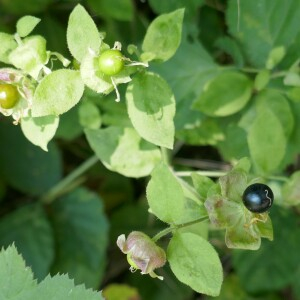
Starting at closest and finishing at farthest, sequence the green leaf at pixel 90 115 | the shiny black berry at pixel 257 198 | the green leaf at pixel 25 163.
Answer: the shiny black berry at pixel 257 198, the green leaf at pixel 90 115, the green leaf at pixel 25 163

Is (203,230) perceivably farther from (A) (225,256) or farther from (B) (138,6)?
(B) (138,6)

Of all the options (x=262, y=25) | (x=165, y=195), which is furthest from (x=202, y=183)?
(x=262, y=25)

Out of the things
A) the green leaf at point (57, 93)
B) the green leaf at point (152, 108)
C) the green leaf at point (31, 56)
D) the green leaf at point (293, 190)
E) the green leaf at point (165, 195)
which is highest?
the green leaf at point (31, 56)

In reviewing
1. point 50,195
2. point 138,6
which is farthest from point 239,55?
point 50,195

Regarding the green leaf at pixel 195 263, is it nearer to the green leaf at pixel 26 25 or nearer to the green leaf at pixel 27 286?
the green leaf at pixel 27 286

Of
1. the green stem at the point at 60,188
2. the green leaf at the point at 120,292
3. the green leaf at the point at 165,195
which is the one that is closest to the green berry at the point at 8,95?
the green leaf at the point at 165,195

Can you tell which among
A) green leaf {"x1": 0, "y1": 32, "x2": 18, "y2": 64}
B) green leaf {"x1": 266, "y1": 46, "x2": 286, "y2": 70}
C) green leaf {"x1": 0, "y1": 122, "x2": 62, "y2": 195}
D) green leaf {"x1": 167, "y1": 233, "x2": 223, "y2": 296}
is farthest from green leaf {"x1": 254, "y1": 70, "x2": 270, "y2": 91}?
green leaf {"x1": 0, "y1": 122, "x2": 62, "y2": 195}

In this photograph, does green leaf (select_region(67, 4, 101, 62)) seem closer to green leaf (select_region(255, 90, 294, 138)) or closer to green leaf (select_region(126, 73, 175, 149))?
green leaf (select_region(126, 73, 175, 149))
